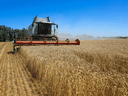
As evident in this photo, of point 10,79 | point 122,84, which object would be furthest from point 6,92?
point 122,84

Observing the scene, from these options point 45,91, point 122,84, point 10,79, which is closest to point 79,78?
point 122,84

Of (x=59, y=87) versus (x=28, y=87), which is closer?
(x=59, y=87)

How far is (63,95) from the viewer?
2713mm

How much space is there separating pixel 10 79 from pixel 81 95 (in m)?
3.29

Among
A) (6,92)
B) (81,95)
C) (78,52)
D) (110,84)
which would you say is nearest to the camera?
(110,84)

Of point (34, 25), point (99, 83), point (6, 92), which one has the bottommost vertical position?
point (6, 92)

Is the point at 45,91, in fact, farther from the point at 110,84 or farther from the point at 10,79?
the point at 110,84

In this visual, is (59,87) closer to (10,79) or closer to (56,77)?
(56,77)

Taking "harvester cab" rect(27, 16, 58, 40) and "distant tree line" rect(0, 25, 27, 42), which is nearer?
"harvester cab" rect(27, 16, 58, 40)

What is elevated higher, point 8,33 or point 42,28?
point 8,33

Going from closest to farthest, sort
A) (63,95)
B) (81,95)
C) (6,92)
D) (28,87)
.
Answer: (81,95) < (63,95) < (6,92) < (28,87)

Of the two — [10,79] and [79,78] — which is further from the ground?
[79,78]

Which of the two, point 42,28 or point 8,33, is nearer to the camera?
point 42,28

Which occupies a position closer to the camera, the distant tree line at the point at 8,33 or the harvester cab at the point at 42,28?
the harvester cab at the point at 42,28
